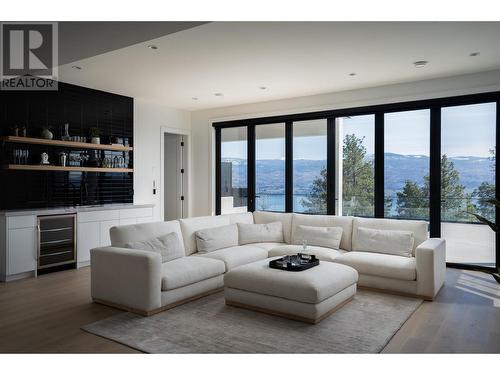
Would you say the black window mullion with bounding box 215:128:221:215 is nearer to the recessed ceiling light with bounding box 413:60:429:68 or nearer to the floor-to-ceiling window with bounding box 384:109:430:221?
the floor-to-ceiling window with bounding box 384:109:430:221

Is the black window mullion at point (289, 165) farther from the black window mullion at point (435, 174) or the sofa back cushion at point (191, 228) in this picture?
the black window mullion at point (435, 174)

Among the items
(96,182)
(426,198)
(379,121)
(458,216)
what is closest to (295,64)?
(379,121)

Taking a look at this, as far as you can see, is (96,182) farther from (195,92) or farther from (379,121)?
(379,121)

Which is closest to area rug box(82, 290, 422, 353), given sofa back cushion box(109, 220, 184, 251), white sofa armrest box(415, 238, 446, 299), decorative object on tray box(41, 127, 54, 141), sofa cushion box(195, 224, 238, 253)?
white sofa armrest box(415, 238, 446, 299)

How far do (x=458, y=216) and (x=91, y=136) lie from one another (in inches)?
222

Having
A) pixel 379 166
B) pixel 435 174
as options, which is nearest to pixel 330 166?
pixel 379 166

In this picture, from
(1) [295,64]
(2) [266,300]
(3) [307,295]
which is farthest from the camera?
(1) [295,64]

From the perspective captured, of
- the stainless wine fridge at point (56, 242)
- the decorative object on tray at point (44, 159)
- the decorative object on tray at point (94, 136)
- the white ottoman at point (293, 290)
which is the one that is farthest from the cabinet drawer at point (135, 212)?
the white ottoman at point (293, 290)

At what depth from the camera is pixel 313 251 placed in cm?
482

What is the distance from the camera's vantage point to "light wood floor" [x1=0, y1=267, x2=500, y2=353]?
2844 mm

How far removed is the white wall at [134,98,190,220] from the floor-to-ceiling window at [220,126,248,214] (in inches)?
47.4

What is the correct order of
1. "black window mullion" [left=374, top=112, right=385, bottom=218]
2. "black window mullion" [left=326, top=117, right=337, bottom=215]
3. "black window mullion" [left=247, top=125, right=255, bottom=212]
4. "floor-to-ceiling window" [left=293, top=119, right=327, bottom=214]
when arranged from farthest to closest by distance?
"black window mullion" [left=247, top=125, right=255, bottom=212] < "floor-to-ceiling window" [left=293, top=119, right=327, bottom=214] < "black window mullion" [left=326, top=117, right=337, bottom=215] < "black window mullion" [left=374, top=112, right=385, bottom=218]

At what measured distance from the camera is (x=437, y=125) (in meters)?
5.57

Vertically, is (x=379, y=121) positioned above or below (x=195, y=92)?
below
